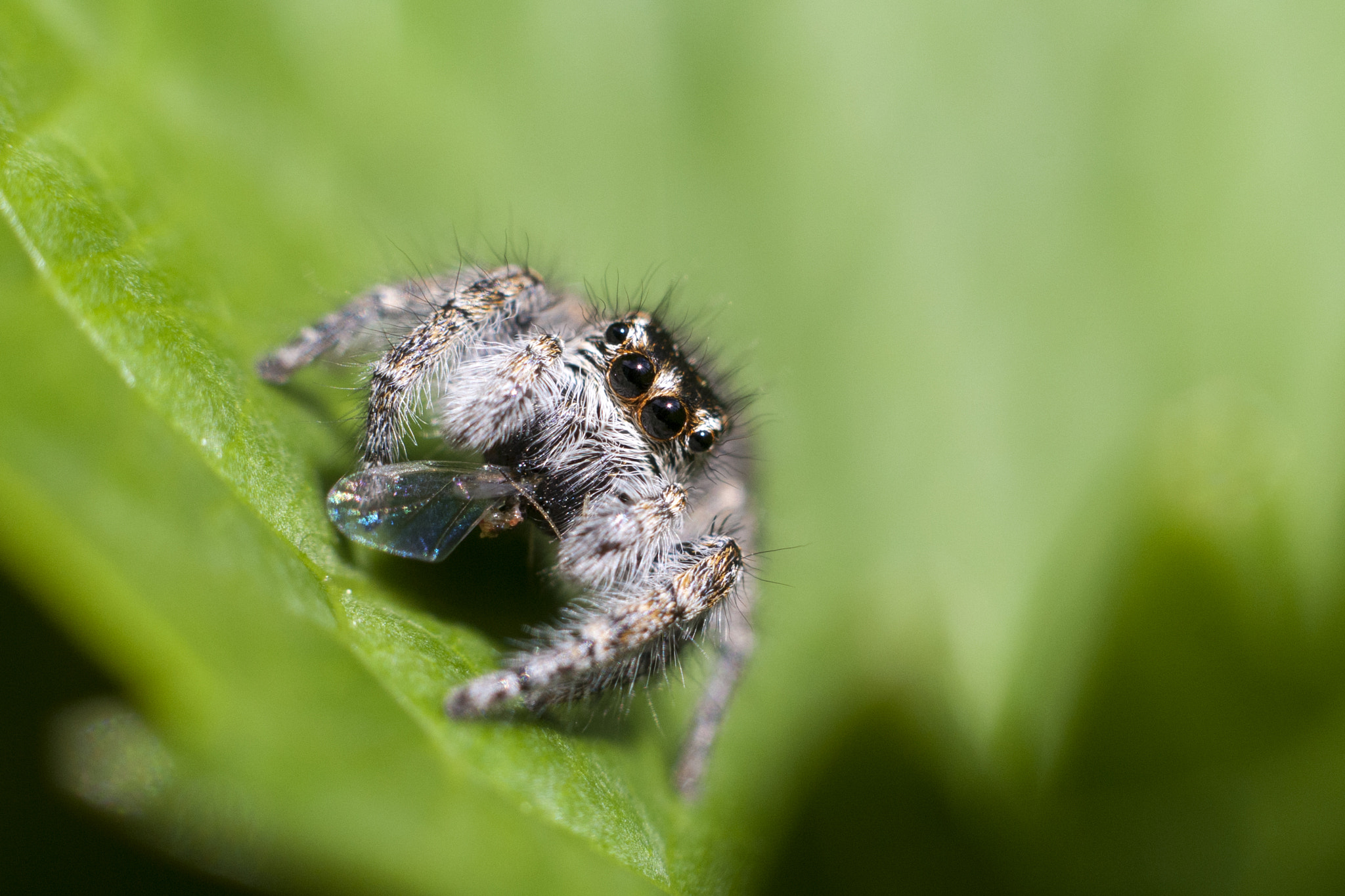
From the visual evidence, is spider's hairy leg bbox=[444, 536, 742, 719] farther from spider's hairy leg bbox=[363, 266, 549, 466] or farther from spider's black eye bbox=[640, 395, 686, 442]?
spider's hairy leg bbox=[363, 266, 549, 466]

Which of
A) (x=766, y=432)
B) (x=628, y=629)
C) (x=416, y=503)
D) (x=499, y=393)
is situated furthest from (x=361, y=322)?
(x=766, y=432)

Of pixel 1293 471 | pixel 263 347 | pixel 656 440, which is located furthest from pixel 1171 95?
pixel 263 347

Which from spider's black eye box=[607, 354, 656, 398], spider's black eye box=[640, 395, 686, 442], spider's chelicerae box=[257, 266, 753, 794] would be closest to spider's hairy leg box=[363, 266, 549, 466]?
spider's chelicerae box=[257, 266, 753, 794]

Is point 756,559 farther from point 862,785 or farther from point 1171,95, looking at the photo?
point 1171,95

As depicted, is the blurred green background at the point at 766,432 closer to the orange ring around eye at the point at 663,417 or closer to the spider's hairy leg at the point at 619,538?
the spider's hairy leg at the point at 619,538

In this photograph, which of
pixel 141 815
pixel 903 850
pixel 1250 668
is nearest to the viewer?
pixel 141 815

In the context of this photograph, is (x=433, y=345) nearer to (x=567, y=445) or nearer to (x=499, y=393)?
(x=499, y=393)
